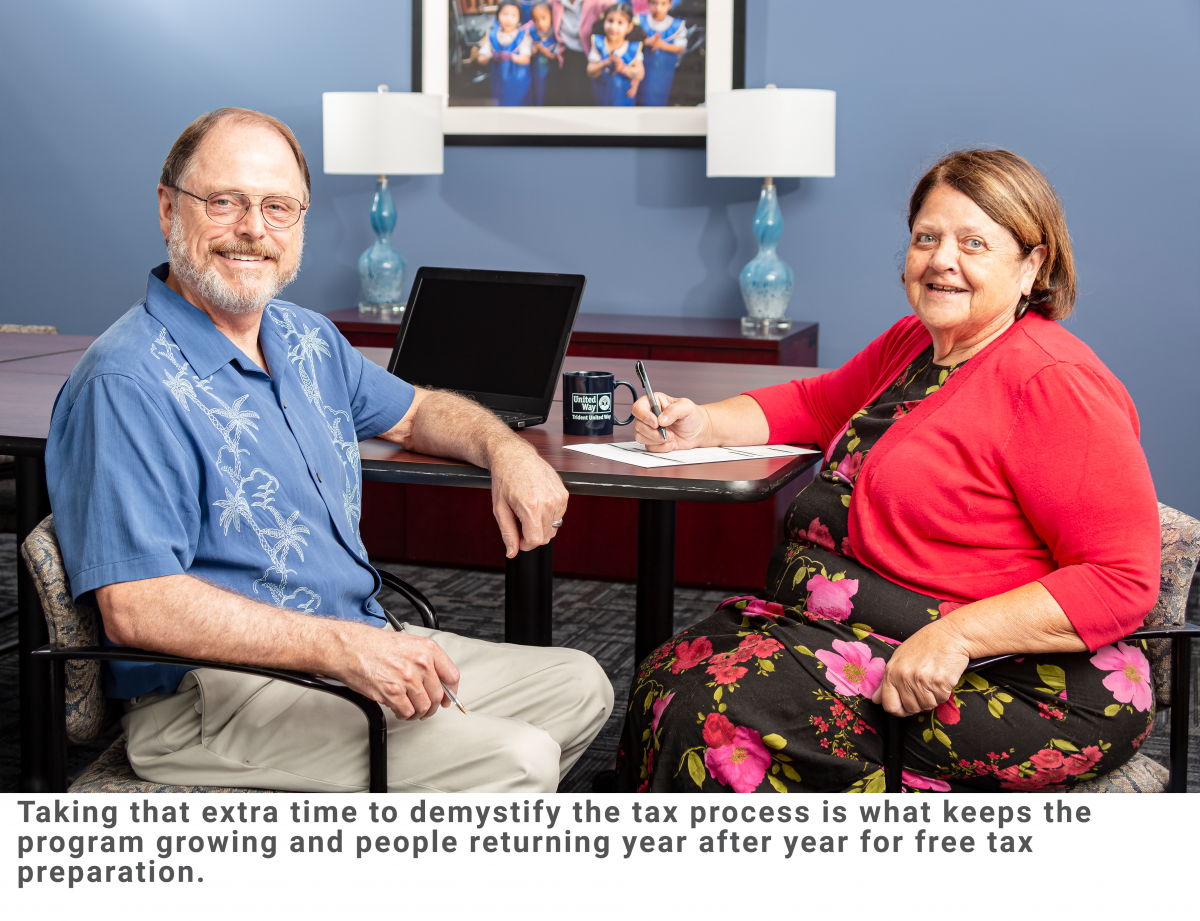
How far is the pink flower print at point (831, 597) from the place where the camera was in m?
1.72

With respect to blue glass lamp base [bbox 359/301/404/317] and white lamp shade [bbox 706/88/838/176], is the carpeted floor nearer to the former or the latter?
blue glass lamp base [bbox 359/301/404/317]

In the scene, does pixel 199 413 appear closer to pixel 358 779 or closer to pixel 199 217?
pixel 199 217

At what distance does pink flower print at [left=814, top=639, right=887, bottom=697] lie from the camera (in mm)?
1618

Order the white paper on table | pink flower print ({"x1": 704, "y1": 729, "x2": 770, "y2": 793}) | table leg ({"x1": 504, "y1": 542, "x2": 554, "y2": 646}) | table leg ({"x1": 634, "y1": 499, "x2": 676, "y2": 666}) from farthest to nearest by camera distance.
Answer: table leg ({"x1": 634, "y1": 499, "x2": 676, "y2": 666})
table leg ({"x1": 504, "y1": 542, "x2": 554, "y2": 646})
the white paper on table
pink flower print ({"x1": 704, "y1": 729, "x2": 770, "y2": 793})

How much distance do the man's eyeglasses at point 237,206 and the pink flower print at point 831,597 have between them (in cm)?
95

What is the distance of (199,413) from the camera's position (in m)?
1.51

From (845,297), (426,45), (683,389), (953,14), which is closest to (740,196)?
(845,297)

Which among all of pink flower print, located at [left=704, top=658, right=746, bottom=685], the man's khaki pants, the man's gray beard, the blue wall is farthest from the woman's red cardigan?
the blue wall

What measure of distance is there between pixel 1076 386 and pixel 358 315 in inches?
120

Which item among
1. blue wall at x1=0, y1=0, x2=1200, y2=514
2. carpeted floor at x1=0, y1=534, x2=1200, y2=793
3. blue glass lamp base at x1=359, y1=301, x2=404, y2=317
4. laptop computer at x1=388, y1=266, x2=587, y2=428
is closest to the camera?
laptop computer at x1=388, y1=266, x2=587, y2=428

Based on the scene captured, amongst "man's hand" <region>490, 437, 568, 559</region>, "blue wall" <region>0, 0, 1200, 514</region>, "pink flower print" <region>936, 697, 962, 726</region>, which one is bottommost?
"pink flower print" <region>936, 697, 962, 726</region>

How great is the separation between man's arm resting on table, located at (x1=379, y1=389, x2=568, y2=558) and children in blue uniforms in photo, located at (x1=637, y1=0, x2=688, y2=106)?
259 cm

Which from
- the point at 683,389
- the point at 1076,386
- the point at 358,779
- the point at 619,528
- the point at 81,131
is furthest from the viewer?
the point at 81,131

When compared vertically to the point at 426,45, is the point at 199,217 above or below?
below
